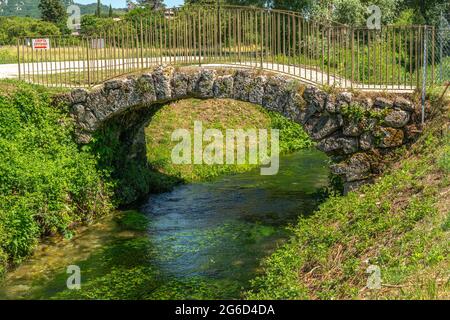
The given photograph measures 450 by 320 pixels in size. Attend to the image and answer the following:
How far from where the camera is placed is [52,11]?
63938 mm

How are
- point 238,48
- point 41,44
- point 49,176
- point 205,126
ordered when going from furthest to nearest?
point 205,126
point 41,44
point 238,48
point 49,176

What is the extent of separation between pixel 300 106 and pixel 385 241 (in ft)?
A: 16.3

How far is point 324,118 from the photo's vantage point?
14.3 meters

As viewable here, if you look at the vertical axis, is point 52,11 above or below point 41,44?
above

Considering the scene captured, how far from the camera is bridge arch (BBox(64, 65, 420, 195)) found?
13.8m

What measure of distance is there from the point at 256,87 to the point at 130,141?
5.95 m

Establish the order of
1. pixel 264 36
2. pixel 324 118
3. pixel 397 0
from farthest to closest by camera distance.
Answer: pixel 397 0 < pixel 264 36 < pixel 324 118

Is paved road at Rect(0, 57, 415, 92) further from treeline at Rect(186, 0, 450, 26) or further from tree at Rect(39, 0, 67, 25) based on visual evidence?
tree at Rect(39, 0, 67, 25)

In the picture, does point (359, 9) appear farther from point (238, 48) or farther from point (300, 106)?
point (300, 106)

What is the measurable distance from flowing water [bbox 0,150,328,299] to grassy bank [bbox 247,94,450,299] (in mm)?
1304

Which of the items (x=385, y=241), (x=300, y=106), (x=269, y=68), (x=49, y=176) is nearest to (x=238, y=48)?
(x=269, y=68)
